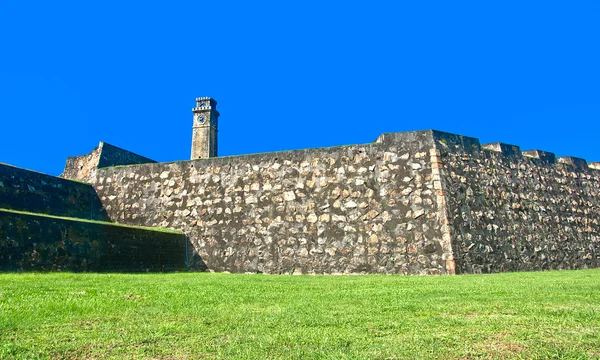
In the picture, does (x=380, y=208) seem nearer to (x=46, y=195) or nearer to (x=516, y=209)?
(x=516, y=209)

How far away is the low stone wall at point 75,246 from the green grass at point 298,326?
171 inches

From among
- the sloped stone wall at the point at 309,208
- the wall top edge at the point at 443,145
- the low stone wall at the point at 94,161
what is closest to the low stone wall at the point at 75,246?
the sloped stone wall at the point at 309,208

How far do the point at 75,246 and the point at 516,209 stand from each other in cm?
1173

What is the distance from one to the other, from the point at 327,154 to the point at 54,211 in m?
8.49

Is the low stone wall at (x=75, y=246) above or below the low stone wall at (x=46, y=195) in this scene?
below

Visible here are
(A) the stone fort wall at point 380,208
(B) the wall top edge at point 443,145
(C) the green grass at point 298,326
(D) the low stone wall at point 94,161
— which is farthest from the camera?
(D) the low stone wall at point 94,161

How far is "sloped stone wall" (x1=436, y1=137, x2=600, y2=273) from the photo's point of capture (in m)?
12.3

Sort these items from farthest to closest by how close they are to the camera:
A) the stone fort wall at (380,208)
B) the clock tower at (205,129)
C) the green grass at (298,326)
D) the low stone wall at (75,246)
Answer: the clock tower at (205,129), the stone fort wall at (380,208), the low stone wall at (75,246), the green grass at (298,326)

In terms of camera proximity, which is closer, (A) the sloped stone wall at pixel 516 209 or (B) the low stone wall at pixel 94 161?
(A) the sloped stone wall at pixel 516 209

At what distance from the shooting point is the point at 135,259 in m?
12.1

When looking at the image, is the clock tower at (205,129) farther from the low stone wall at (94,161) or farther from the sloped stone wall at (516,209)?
the sloped stone wall at (516,209)

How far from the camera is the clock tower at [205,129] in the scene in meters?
32.5

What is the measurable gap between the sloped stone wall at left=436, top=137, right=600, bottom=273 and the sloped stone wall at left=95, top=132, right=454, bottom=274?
2.48ft

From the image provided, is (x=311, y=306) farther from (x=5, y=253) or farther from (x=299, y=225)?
(x=299, y=225)
